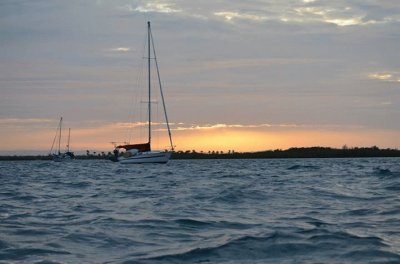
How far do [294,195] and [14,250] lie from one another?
39.5 ft

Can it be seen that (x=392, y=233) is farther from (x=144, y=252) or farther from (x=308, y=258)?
(x=144, y=252)

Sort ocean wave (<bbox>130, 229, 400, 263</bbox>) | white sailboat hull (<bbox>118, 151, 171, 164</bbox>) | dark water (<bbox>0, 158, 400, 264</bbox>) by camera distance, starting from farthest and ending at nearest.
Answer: white sailboat hull (<bbox>118, 151, 171, 164</bbox>)
dark water (<bbox>0, 158, 400, 264</bbox>)
ocean wave (<bbox>130, 229, 400, 263</bbox>)

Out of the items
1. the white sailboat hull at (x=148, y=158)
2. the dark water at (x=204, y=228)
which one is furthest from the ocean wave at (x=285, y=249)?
the white sailboat hull at (x=148, y=158)

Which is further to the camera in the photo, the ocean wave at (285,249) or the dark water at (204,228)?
the dark water at (204,228)

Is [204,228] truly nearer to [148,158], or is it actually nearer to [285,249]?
[285,249]

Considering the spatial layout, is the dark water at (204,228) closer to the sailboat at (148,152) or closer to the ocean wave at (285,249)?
the ocean wave at (285,249)

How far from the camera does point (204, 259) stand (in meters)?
9.68

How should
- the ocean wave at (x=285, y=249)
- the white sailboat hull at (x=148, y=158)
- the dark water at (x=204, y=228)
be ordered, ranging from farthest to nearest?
the white sailboat hull at (x=148, y=158)
the dark water at (x=204, y=228)
the ocean wave at (x=285, y=249)

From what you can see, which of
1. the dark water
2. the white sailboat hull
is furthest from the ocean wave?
the white sailboat hull

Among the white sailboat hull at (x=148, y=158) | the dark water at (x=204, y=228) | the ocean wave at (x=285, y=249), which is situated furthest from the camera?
the white sailboat hull at (x=148, y=158)

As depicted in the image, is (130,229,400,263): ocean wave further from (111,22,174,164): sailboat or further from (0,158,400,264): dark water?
(111,22,174,164): sailboat

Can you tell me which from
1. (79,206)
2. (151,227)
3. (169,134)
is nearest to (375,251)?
(151,227)

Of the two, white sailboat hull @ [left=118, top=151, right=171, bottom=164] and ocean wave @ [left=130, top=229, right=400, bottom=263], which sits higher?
white sailboat hull @ [left=118, top=151, right=171, bottom=164]

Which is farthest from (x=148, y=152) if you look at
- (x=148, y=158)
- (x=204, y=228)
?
(x=204, y=228)
